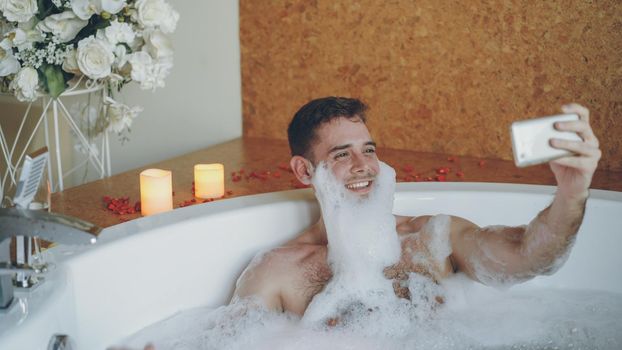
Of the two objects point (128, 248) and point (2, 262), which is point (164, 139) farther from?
point (2, 262)

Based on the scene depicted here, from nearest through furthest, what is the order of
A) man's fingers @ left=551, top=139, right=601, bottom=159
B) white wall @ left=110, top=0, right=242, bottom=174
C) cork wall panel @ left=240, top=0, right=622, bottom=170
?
man's fingers @ left=551, top=139, right=601, bottom=159 < cork wall panel @ left=240, top=0, right=622, bottom=170 < white wall @ left=110, top=0, right=242, bottom=174

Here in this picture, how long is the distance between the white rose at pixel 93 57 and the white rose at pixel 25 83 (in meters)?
0.12

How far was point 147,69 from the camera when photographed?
79.5 inches

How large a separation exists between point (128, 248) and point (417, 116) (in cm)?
130

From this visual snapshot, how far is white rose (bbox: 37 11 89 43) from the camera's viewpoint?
74.4 inches

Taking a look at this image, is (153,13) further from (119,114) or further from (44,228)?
(44,228)

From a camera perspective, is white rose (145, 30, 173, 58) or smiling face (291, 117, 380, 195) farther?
white rose (145, 30, 173, 58)

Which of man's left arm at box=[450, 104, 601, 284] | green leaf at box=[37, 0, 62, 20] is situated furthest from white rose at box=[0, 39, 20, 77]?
man's left arm at box=[450, 104, 601, 284]

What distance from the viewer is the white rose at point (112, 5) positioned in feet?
6.24

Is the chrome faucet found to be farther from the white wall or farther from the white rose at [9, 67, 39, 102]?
the white wall

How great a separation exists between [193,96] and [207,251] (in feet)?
4.32

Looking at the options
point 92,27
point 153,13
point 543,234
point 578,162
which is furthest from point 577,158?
point 92,27

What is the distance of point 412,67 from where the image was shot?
250 cm

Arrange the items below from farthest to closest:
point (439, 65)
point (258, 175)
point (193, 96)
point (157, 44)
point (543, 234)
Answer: point (193, 96) → point (439, 65) → point (258, 175) → point (157, 44) → point (543, 234)
